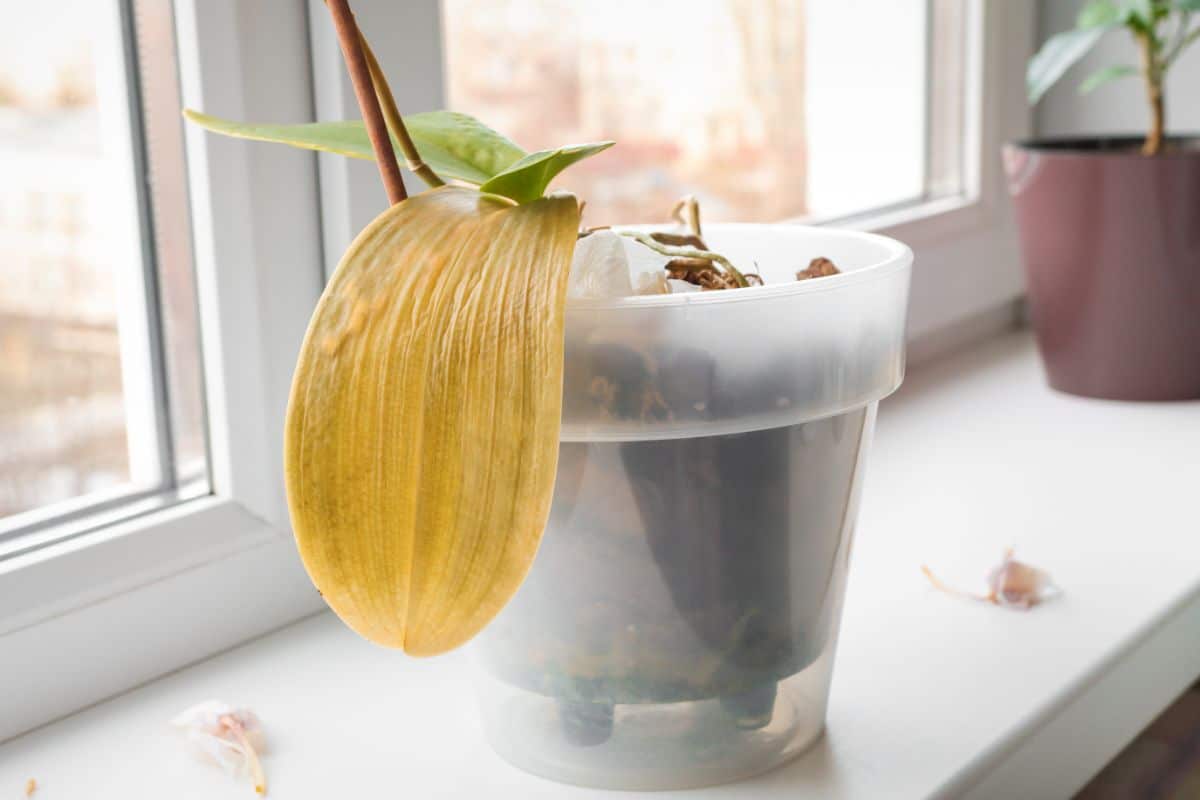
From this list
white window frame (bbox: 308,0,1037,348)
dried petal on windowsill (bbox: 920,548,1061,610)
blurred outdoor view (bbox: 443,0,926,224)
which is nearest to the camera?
dried petal on windowsill (bbox: 920,548,1061,610)

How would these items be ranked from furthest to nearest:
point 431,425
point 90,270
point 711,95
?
1. point 711,95
2. point 90,270
3. point 431,425

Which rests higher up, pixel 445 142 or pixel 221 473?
pixel 445 142

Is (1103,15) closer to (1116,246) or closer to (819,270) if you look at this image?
(1116,246)

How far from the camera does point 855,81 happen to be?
1.10m

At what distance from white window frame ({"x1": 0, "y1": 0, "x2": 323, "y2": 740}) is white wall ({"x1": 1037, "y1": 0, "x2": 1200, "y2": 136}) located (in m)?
0.81

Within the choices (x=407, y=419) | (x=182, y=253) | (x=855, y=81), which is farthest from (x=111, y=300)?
(x=855, y=81)

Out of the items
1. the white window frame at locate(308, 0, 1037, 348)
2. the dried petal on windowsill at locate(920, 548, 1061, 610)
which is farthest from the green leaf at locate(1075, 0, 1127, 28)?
the dried petal on windowsill at locate(920, 548, 1061, 610)

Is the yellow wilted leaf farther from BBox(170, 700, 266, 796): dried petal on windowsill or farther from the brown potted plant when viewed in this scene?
the brown potted plant

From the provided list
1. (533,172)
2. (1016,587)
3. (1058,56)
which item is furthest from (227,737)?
(1058,56)

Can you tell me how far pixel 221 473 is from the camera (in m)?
0.58

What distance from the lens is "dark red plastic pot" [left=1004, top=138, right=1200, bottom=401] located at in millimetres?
876

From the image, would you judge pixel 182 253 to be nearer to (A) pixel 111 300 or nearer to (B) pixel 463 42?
(A) pixel 111 300

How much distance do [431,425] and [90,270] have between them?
0.31 m

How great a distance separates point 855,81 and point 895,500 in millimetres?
482
